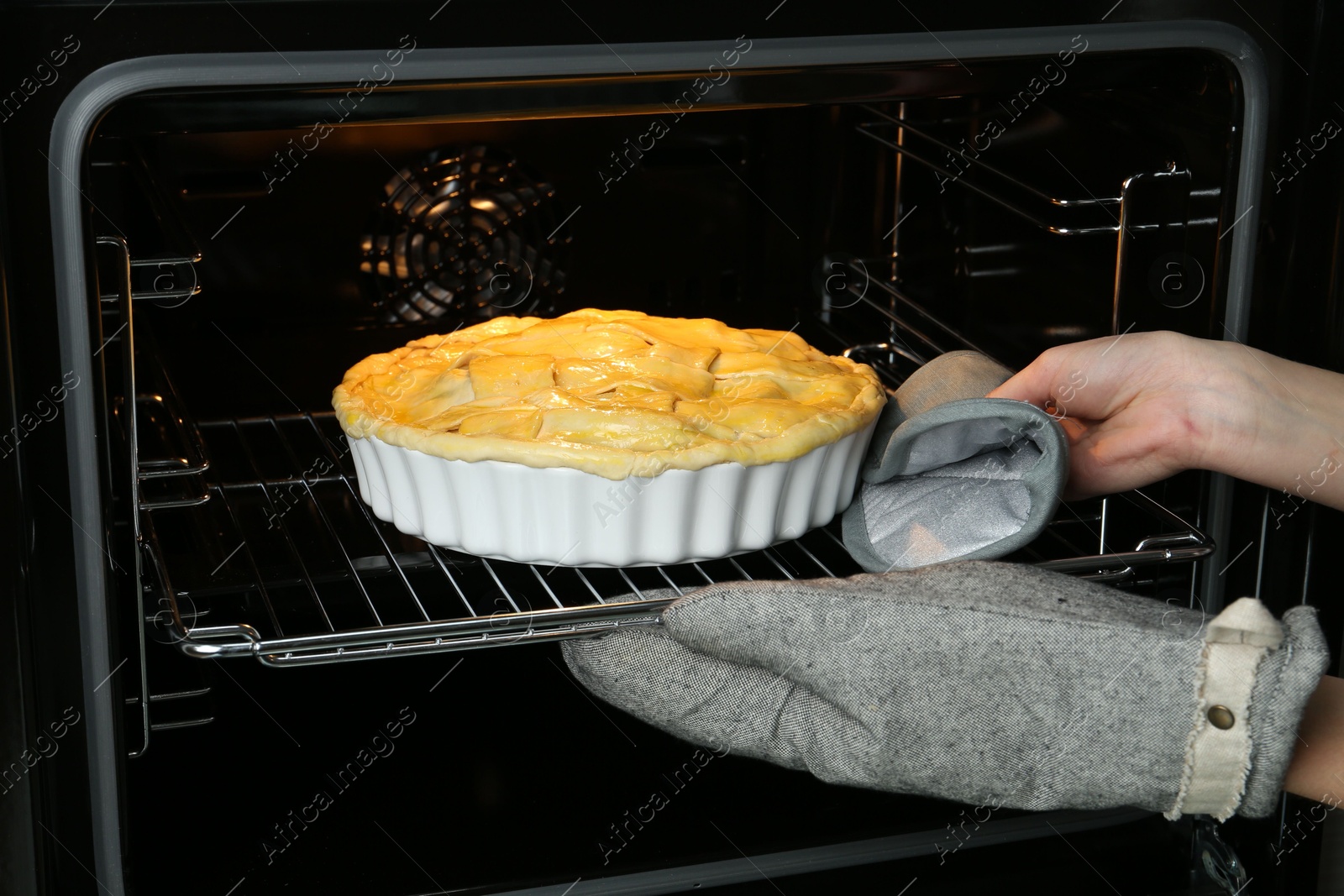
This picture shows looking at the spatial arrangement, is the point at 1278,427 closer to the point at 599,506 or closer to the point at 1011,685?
the point at 1011,685

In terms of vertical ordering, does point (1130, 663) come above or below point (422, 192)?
below

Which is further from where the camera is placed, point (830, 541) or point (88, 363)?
point (830, 541)

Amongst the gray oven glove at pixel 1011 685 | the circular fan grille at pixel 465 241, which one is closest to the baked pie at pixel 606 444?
the gray oven glove at pixel 1011 685

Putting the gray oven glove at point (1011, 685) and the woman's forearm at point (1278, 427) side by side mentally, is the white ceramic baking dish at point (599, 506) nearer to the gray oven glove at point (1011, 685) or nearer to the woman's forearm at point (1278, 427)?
the gray oven glove at point (1011, 685)

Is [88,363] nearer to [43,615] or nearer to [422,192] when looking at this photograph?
[43,615]

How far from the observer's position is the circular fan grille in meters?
1.13

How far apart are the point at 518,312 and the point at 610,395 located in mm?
351

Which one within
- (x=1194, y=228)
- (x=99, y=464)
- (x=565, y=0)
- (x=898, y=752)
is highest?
(x=565, y=0)

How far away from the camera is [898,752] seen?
702mm

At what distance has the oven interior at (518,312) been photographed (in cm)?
79

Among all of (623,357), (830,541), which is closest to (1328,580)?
(830,541)

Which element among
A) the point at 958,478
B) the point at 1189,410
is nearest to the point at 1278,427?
the point at 1189,410

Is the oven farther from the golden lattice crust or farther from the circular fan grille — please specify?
the golden lattice crust

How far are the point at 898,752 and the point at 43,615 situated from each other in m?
0.48
